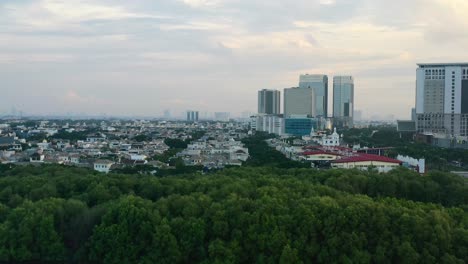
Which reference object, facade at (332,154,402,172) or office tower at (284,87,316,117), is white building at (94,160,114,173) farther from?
office tower at (284,87,316,117)

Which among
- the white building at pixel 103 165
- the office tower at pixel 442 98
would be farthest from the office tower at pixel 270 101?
the white building at pixel 103 165

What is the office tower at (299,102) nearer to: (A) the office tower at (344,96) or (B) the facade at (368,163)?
(A) the office tower at (344,96)

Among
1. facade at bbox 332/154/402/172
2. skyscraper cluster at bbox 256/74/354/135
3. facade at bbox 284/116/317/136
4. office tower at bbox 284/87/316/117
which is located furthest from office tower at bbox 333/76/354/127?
facade at bbox 332/154/402/172

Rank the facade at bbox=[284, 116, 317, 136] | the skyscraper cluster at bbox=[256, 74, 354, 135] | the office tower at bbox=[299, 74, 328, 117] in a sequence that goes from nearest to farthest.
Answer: the facade at bbox=[284, 116, 317, 136]
the skyscraper cluster at bbox=[256, 74, 354, 135]
the office tower at bbox=[299, 74, 328, 117]

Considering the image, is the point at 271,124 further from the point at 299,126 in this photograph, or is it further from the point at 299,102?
the point at 299,126

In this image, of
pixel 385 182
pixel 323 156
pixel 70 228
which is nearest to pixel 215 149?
pixel 323 156

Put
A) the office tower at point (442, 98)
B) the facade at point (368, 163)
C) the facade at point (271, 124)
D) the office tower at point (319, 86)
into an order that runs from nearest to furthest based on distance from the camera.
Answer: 1. the facade at point (368, 163)
2. the office tower at point (442, 98)
3. the facade at point (271, 124)
4. the office tower at point (319, 86)

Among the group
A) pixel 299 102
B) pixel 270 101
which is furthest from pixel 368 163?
pixel 270 101

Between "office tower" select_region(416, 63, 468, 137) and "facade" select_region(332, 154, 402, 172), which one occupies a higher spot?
"office tower" select_region(416, 63, 468, 137)

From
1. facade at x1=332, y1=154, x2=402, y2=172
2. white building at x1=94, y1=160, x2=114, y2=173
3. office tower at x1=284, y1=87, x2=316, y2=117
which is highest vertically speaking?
office tower at x1=284, y1=87, x2=316, y2=117
